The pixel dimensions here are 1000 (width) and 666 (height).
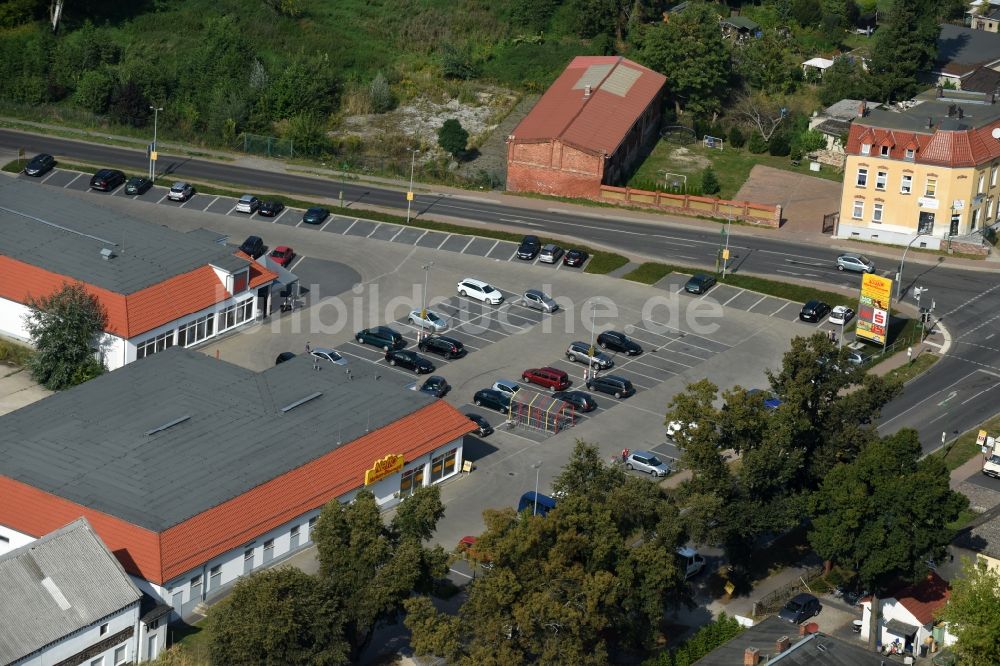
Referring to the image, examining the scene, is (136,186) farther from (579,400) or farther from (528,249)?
(579,400)

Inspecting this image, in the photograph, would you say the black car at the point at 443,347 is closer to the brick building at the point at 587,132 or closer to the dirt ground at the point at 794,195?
the brick building at the point at 587,132

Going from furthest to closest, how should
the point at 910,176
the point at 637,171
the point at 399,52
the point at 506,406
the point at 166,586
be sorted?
the point at 399,52
the point at 637,171
the point at 910,176
the point at 506,406
the point at 166,586

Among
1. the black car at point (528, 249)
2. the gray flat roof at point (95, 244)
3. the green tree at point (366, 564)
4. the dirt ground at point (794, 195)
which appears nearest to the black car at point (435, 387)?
the gray flat roof at point (95, 244)

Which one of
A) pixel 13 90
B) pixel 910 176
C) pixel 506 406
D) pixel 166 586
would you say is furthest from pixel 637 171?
pixel 166 586

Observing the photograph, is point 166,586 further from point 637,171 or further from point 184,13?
point 184,13

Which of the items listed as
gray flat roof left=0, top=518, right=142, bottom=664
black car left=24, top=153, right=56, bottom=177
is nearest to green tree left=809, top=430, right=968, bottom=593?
gray flat roof left=0, top=518, right=142, bottom=664

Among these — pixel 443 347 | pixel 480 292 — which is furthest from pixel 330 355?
pixel 480 292
